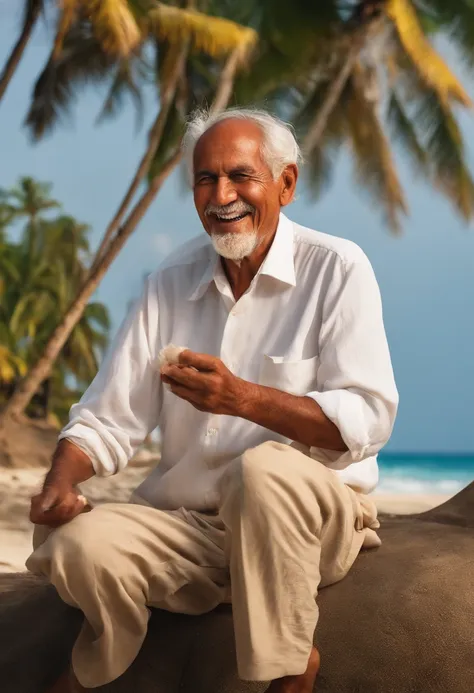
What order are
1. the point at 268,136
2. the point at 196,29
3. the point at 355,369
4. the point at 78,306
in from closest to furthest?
1. the point at 355,369
2. the point at 268,136
3. the point at 78,306
4. the point at 196,29

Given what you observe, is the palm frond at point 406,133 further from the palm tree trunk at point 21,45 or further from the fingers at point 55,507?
the fingers at point 55,507

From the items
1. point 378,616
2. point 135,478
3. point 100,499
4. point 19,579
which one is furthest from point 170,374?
point 135,478

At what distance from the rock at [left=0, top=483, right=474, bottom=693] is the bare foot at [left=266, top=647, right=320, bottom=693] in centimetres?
17

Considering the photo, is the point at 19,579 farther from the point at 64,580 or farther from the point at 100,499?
the point at 100,499

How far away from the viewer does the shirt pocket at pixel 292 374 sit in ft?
8.53

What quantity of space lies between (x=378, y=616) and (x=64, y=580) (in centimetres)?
84

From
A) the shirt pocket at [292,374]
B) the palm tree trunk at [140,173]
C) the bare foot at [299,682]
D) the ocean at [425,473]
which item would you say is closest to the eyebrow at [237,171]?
the shirt pocket at [292,374]

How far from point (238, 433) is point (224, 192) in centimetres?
65

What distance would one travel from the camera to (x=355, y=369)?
2484 mm

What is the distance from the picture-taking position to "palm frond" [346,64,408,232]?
55.8 ft

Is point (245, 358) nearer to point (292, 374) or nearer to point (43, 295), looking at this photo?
point (292, 374)

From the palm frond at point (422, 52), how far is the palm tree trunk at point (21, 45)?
5755 millimetres

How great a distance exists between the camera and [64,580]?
229 cm

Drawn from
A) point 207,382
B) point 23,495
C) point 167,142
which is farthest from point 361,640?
point 167,142
